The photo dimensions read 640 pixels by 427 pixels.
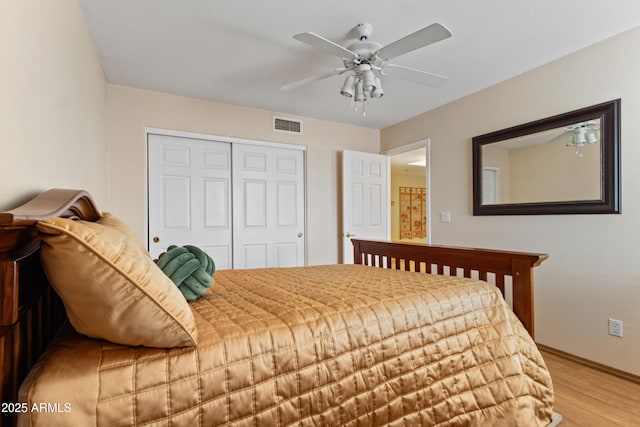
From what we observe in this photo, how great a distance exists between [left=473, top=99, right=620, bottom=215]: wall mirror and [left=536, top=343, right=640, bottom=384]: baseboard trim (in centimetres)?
A: 114

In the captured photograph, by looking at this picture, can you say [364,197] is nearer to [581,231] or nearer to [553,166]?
[553,166]

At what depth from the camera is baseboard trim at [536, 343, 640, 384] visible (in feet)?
7.25

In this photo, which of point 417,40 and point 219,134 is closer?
point 417,40

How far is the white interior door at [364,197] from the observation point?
421cm

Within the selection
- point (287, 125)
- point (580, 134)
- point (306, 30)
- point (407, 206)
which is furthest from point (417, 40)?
point (407, 206)

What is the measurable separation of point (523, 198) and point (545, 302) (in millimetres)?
920

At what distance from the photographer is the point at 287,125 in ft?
13.2

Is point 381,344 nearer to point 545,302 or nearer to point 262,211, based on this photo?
point 545,302

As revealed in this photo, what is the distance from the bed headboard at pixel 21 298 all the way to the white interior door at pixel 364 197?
11.2 feet

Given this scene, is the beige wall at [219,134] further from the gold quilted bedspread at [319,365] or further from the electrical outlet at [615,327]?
the electrical outlet at [615,327]

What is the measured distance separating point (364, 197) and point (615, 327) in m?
2.78

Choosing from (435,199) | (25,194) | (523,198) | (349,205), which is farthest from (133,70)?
(523,198)

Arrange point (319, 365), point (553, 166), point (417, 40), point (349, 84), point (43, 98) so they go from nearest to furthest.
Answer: point (319, 365) < point (43, 98) < point (417, 40) < point (349, 84) < point (553, 166)

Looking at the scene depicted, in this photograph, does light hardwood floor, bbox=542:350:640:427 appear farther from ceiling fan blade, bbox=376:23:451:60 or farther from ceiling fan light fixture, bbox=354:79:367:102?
ceiling fan light fixture, bbox=354:79:367:102
